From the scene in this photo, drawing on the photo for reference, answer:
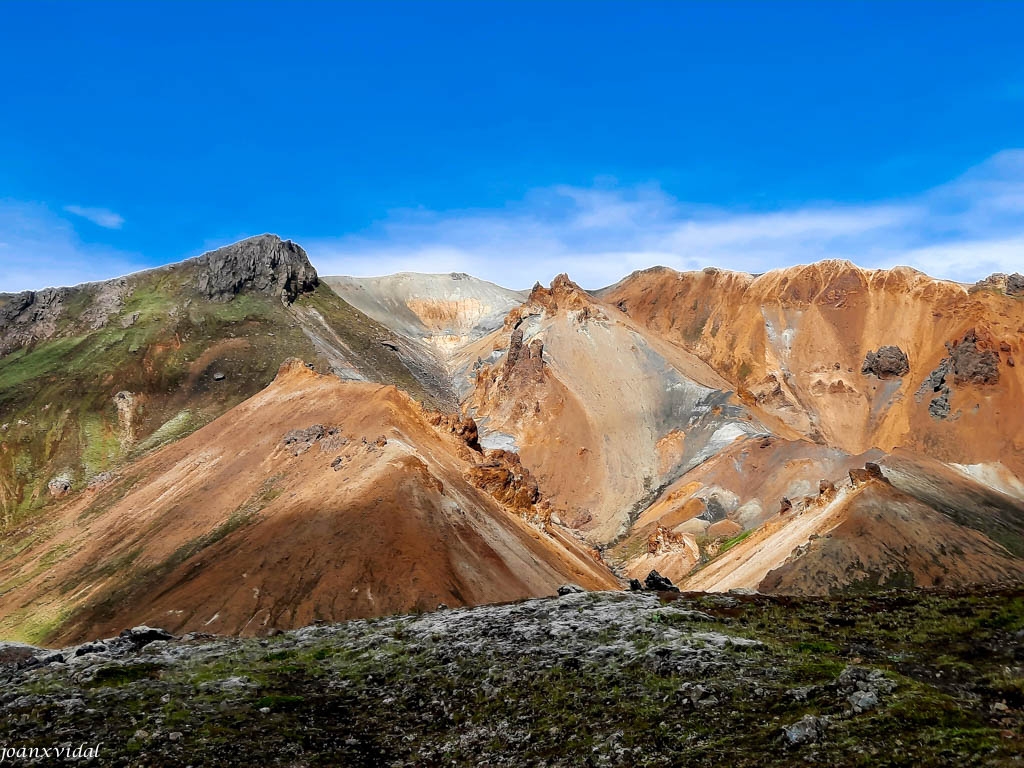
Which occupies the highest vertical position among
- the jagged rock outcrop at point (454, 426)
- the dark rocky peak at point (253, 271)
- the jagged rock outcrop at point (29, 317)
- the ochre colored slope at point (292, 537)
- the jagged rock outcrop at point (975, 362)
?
the dark rocky peak at point (253, 271)

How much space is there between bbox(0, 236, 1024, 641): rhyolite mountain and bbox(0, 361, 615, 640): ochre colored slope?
307 mm

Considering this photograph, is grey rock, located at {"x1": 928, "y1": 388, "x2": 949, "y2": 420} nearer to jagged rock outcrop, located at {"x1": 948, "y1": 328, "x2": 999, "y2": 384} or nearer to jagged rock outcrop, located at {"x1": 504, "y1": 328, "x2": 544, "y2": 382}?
jagged rock outcrop, located at {"x1": 948, "y1": 328, "x2": 999, "y2": 384}

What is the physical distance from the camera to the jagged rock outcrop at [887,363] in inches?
6939

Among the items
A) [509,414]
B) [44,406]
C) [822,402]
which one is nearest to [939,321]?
[822,402]

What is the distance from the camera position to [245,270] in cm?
17000

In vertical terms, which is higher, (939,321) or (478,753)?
(939,321)

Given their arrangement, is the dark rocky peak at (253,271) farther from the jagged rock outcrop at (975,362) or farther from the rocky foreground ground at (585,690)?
the rocky foreground ground at (585,690)

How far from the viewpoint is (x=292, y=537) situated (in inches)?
2297

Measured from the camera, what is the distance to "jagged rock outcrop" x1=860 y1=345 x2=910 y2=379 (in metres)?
176

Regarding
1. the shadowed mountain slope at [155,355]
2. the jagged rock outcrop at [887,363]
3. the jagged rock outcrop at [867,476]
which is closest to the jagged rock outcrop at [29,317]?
the shadowed mountain slope at [155,355]

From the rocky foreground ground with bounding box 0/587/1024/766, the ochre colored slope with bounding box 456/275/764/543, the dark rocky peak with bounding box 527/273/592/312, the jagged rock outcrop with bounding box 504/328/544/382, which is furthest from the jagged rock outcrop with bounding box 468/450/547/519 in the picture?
the dark rocky peak with bounding box 527/273/592/312

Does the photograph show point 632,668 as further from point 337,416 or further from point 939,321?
point 939,321

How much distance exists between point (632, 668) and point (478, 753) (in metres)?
5.68

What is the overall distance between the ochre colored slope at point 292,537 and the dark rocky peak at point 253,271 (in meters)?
80.0
